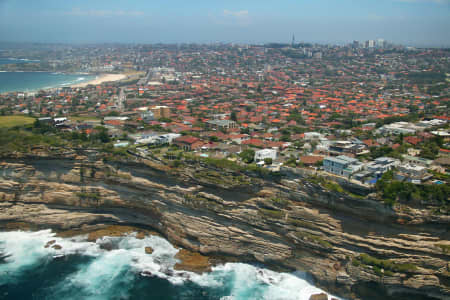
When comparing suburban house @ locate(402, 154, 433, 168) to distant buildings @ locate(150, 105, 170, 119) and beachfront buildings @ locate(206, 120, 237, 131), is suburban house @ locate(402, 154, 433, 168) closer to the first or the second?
beachfront buildings @ locate(206, 120, 237, 131)

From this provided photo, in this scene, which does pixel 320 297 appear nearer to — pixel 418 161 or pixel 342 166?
pixel 342 166

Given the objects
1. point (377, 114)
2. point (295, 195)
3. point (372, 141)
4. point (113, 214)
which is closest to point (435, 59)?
point (377, 114)

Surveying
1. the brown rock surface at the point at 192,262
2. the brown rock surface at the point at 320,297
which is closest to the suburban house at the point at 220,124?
the brown rock surface at the point at 192,262

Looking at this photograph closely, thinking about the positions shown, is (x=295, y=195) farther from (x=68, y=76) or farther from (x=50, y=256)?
(x=68, y=76)

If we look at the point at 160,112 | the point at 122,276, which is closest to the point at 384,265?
the point at 122,276

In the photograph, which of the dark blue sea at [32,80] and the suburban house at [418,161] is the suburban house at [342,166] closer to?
the suburban house at [418,161]
